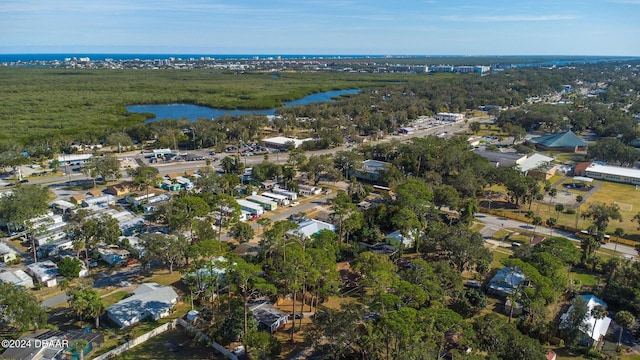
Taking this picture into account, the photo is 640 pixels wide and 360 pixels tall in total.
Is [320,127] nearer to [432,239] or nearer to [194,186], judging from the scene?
[194,186]

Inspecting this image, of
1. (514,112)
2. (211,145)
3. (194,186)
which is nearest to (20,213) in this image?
(194,186)

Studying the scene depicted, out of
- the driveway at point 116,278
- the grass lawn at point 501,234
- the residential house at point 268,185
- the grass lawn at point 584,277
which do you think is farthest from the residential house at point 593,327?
the residential house at point 268,185

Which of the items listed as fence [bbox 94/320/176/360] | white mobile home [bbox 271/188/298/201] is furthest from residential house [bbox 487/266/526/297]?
white mobile home [bbox 271/188/298/201]

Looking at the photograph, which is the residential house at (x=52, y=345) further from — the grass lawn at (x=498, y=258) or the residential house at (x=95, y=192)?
the grass lawn at (x=498, y=258)

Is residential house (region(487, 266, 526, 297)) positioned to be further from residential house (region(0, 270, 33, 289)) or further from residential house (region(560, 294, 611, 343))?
residential house (region(0, 270, 33, 289))

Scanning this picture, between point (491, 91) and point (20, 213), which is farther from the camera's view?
point (491, 91)

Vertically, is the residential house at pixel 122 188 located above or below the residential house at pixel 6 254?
above
